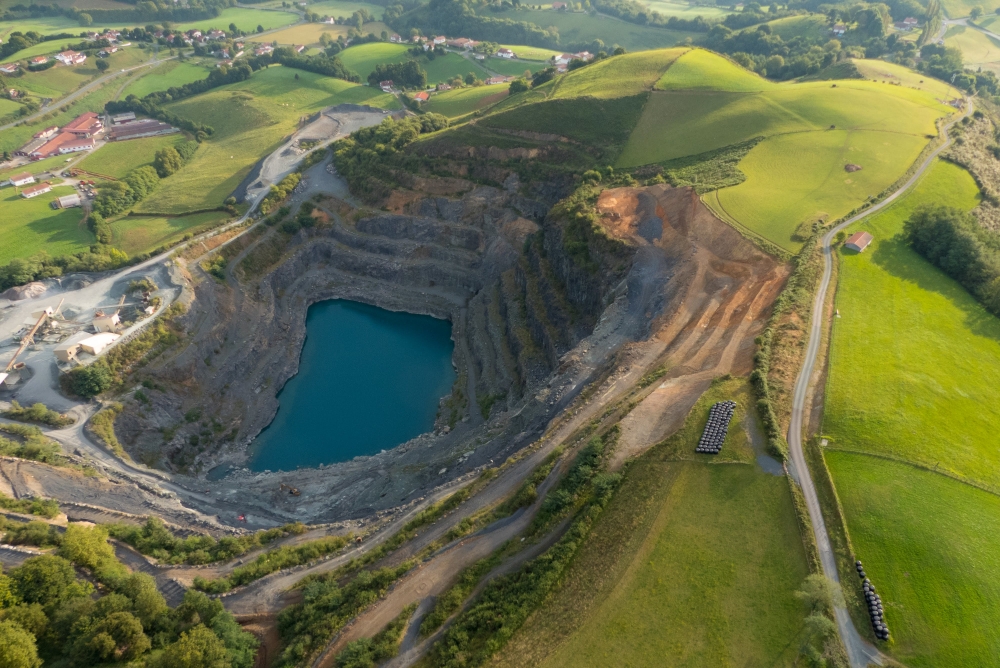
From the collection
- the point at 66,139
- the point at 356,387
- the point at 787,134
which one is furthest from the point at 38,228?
the point at 787,134

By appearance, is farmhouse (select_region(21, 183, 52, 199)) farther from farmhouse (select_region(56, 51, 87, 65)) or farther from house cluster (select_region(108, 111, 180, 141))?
farmhouse (select_region(56, 51, 87, 65))

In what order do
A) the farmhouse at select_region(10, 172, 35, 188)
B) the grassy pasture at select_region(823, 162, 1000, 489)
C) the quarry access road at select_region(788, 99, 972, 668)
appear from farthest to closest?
the farmhouse at select_region(10, 172, 35, 188) < the grassy pasture at select_region(823, 162, 1000, 489) < the quarry access road at select_region(788, 99, 972, 668)

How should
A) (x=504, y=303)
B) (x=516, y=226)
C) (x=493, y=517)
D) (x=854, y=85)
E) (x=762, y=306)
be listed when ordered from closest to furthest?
(x=493, y=517)
(x=762, y=306)
(x=504, y=303)
(x=516, y=226)
(x=854, y=85)

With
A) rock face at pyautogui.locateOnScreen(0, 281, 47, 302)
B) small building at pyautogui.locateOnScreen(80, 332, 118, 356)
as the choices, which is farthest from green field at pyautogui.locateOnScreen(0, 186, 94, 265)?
small building at pyautogui.locateOnScreen(80, 332, 118, 356)

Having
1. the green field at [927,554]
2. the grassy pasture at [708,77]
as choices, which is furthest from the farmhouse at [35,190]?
the green field at [927,554]

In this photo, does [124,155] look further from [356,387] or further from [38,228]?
[356,387]

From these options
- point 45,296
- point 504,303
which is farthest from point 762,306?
point 45,296

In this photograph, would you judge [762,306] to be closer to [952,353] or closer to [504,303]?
[952,353]
